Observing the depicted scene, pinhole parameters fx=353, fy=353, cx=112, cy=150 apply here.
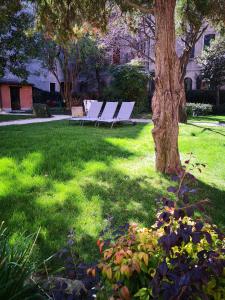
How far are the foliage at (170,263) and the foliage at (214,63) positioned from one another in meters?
27.3

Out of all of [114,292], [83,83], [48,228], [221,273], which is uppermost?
[83,83]

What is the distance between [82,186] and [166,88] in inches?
90.2

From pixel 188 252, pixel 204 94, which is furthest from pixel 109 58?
pixel 188 252

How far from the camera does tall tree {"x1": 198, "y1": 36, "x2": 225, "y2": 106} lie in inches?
1079

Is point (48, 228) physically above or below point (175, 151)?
below

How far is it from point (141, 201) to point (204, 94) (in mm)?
27610

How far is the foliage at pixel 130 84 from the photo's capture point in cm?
2145

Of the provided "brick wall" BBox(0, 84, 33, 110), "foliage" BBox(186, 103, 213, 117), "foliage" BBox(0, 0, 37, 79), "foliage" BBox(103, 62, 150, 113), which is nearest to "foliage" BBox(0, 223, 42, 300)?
"foliage" BBox(0, 0, 37, 79)

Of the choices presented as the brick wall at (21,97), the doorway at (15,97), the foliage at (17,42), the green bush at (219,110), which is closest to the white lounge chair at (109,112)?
the foliage at (17,42)

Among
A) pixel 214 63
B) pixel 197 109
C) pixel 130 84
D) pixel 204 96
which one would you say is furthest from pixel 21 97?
pixel 214 63

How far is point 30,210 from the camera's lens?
15.3ft

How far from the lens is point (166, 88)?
6262mm

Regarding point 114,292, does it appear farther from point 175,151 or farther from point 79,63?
point 79,63

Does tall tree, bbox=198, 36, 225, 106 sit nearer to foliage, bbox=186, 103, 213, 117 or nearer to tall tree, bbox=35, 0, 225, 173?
foliage, bbox=186, 103, 213, 117
